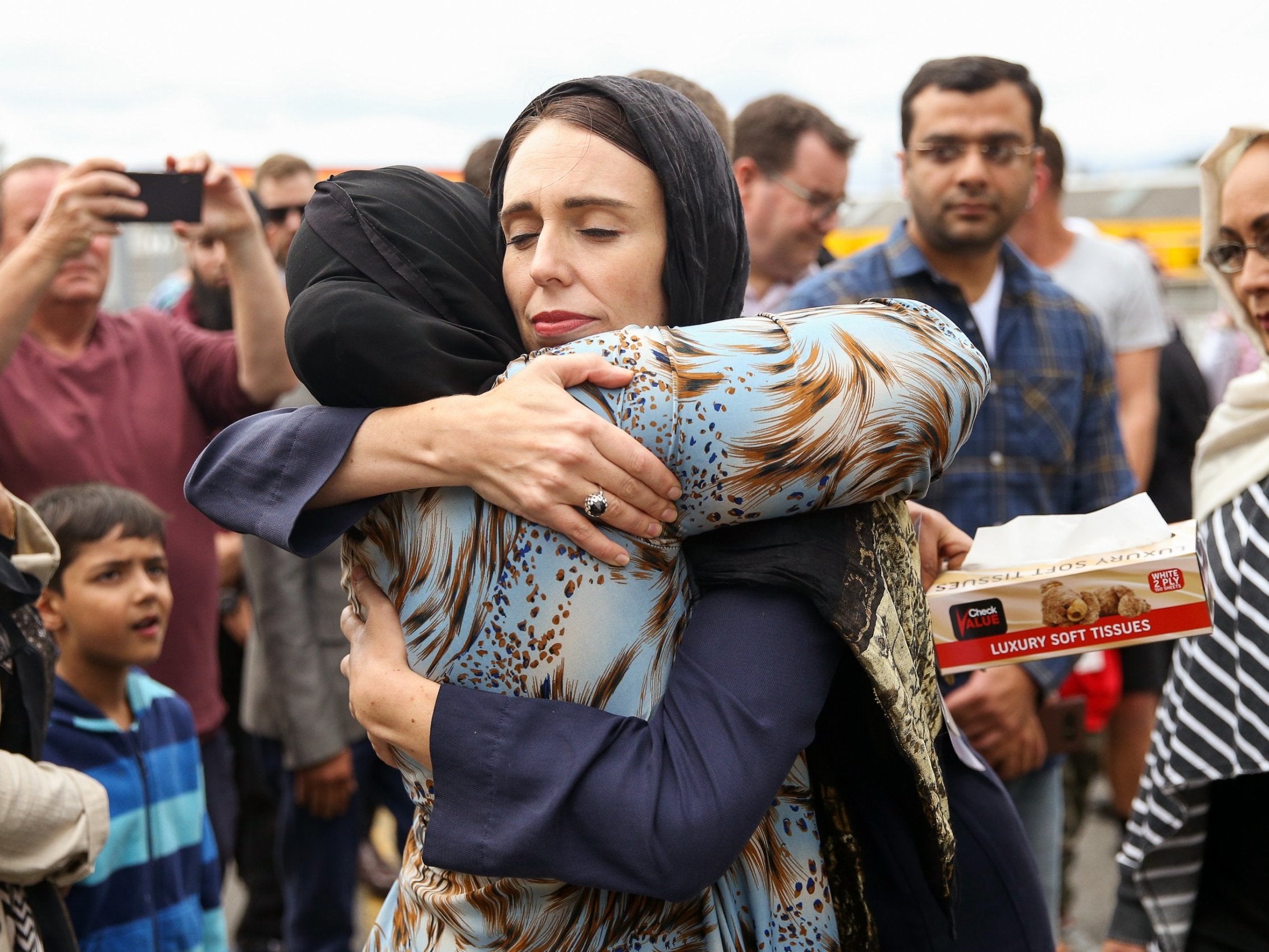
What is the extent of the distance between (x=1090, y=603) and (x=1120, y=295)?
10.7 feet

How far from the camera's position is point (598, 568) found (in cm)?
125

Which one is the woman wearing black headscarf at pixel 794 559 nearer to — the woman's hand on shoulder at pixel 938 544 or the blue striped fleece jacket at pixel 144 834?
the woman's hand on shoulder at pixel 938 544

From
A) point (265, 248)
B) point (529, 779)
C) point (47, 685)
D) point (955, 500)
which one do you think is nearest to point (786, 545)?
point (529, 779)

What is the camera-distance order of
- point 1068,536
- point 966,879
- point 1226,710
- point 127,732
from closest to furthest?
point 966,879 < point 1068,536 < point 1226,710 < point 127,732

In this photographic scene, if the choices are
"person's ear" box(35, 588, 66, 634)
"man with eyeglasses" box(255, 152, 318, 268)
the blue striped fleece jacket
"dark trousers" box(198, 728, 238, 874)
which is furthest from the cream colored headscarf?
"man with eyeglasses" box(255, 152, 318, 268)

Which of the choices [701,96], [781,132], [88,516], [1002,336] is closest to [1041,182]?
[781,132]

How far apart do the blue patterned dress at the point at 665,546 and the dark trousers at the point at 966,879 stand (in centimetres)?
8

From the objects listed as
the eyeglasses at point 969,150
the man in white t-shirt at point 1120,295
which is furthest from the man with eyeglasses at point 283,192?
the man in white t-shirt at point 1120,295

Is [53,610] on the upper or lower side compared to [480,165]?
lower

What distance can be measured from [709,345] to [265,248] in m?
2.42

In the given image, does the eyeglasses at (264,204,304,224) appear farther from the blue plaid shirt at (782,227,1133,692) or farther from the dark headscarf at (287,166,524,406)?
the dark headscarf at (287,166,524,406)

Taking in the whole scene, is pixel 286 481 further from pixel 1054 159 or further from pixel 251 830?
pixel 1054 159

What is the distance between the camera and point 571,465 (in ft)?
4.00

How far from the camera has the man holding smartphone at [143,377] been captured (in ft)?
10.3
